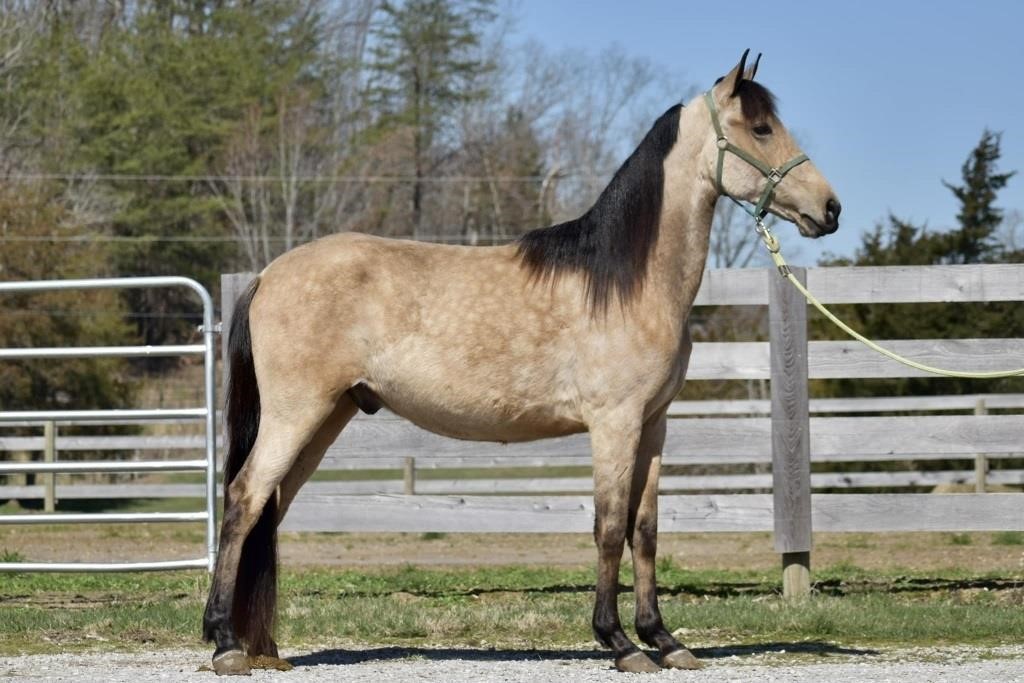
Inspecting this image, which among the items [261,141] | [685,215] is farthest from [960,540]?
[261,141]

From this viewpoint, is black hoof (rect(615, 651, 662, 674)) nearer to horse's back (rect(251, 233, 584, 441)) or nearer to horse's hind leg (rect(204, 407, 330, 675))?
horse's back (rect(251, 233, 584, 441))

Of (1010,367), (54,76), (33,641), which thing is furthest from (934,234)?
(54,76)

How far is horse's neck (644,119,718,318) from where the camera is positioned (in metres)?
5.95

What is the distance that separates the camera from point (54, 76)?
41.2 metres

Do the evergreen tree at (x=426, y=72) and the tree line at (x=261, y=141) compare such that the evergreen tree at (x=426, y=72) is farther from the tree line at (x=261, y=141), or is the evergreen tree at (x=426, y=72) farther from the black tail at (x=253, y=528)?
the black tail at (x=253, y=528)

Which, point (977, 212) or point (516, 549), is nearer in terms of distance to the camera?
point (516, 549)

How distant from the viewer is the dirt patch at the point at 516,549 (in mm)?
10805

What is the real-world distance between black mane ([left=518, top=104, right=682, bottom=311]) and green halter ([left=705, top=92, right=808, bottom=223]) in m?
0.20

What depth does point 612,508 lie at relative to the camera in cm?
575

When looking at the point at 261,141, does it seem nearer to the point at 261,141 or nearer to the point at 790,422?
the point at 261,141

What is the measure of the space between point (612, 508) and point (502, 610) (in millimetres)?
1821

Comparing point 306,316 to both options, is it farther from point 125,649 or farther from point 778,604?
point 778,604

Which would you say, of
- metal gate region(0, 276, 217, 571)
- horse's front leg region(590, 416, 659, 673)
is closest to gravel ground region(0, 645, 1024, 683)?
horse's front leg region(590, 416, 659, 673)

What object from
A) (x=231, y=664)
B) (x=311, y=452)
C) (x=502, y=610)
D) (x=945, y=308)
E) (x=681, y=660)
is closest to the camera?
(x=231, y=664)
